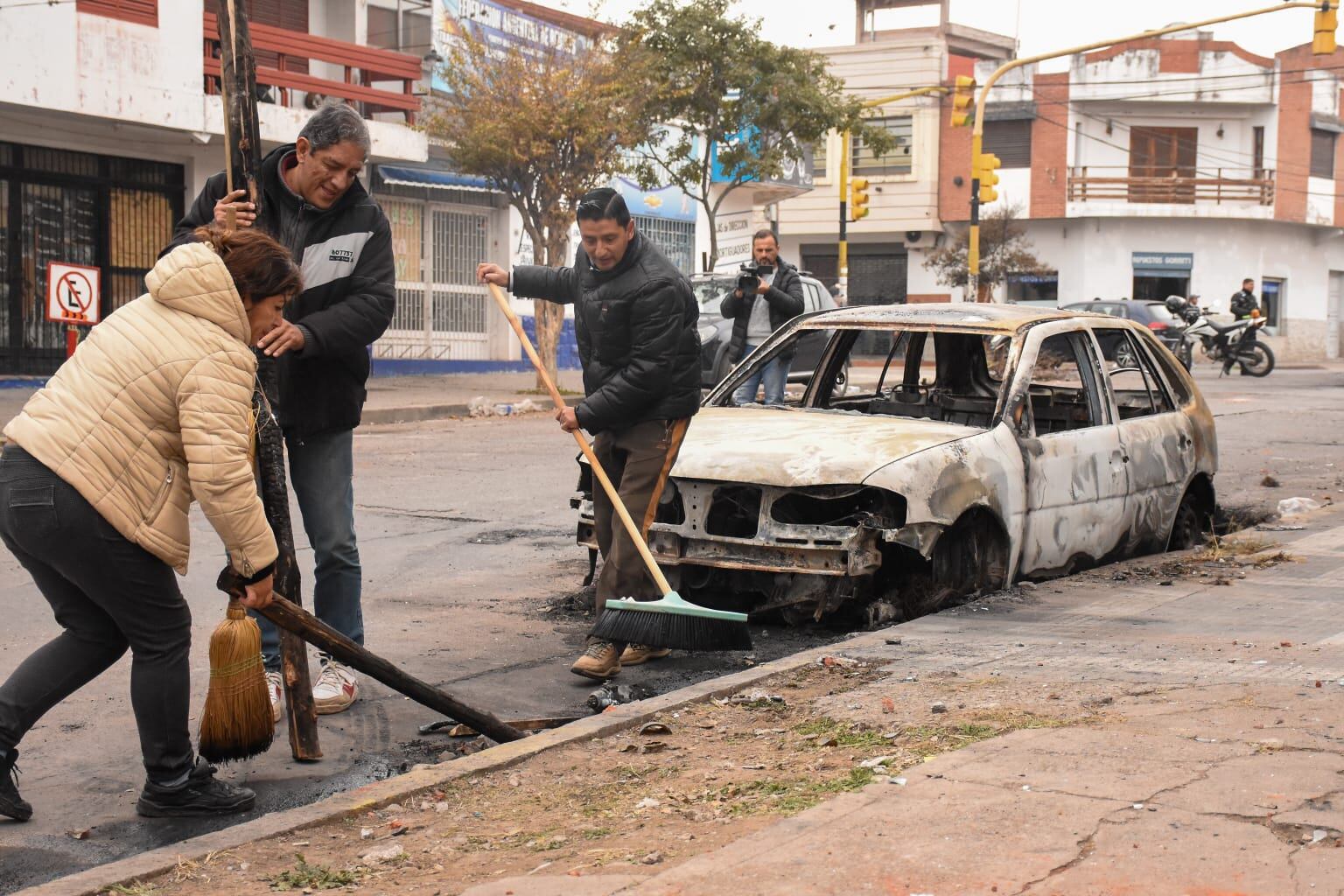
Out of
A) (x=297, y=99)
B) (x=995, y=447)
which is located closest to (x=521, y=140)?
(x=297, y=99)

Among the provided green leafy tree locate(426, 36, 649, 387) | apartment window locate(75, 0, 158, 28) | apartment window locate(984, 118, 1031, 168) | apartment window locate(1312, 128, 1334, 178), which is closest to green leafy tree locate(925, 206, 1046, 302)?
apartment window locate(984, 118, 1031, 168)

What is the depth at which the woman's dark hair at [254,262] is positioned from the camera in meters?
3.96

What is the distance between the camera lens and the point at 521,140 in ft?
67.6

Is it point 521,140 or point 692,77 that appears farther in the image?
point 692,77

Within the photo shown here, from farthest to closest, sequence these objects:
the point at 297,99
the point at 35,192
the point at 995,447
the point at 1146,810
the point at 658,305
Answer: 1. the point at 297,99
2. the point at 35,192
3. the point at 995,447
4. the point at 658,305
5. the point at 1146,810

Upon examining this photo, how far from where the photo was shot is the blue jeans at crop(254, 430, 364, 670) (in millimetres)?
5141

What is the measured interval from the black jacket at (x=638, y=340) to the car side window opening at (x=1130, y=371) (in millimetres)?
2946

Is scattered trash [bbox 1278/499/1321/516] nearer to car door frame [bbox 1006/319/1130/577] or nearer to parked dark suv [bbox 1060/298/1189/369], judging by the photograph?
car door frame [bbox 1006/319/1130/577]

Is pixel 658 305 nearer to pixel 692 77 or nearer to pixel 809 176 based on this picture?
pixel 692 77

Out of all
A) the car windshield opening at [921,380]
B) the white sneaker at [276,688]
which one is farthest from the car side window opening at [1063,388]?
the white sneaker at [276,688]

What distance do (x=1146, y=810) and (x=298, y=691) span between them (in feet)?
7.91

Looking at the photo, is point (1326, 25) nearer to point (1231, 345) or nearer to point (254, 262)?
point (1231, 345)

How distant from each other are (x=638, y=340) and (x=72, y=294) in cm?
947

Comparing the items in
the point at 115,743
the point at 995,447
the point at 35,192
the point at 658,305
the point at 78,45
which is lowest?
the point at 115,743
